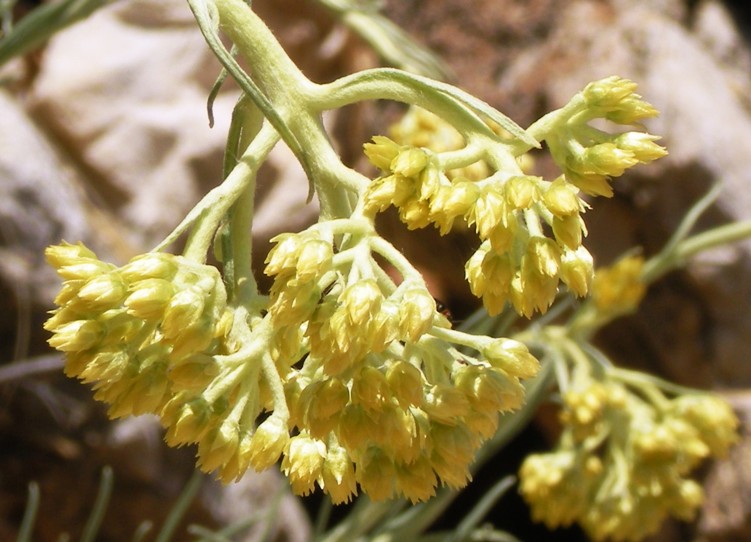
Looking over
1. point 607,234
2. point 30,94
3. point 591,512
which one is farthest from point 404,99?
point 30,94

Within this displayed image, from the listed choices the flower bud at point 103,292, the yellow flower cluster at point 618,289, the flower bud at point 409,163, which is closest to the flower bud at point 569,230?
the flower bud at point 409,163

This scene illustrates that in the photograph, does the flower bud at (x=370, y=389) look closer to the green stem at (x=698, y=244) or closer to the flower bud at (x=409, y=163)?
the flower bud at (x=409, y=163)

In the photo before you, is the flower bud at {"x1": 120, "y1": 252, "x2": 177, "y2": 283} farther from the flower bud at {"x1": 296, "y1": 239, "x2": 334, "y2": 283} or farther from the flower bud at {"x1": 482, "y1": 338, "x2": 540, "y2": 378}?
the flower bud at {"x1": 482, "y1": 338, "x2": 540, "y2": 378}

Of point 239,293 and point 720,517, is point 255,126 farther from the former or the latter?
point 720,517

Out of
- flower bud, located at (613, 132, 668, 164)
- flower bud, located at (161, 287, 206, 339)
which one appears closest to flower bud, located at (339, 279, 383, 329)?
flower bud, located at (161, 287, 206, 339)

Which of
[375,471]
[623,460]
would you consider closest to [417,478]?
[375,471]

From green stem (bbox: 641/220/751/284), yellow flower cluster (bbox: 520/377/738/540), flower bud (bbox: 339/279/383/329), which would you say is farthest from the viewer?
green stem (bbox: 641/220/751/284)
